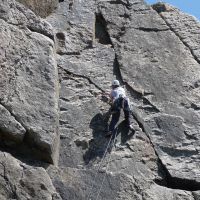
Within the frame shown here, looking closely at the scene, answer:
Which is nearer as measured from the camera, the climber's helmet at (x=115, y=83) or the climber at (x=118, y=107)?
the climber at (x=118, y=107)

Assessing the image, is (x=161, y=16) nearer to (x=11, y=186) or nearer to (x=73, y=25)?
(x=73, y=25)

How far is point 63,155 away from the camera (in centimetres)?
1588

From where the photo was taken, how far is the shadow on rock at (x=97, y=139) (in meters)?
15.9

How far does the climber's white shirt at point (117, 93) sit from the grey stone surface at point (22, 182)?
285cm

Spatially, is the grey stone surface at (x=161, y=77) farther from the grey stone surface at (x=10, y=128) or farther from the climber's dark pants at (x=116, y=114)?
the grey stone surface at (x=10, y=128)

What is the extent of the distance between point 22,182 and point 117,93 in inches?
137

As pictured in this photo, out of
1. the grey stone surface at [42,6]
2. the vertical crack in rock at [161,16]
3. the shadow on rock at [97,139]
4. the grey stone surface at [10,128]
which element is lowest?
the shadow on rock at [97,139]

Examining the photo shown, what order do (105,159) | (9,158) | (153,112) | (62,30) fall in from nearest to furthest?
(9,158)
(105,159)
(153,112)
(62,30)

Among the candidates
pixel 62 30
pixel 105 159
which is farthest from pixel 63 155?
pixel 62 30

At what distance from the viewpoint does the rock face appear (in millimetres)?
15055

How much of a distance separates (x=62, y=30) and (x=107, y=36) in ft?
4.39

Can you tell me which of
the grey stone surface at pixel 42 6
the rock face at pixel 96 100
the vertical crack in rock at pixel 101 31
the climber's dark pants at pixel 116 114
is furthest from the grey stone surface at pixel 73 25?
the climber's dark pants at pixel 116 114

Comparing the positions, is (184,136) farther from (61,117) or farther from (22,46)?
(22,46)

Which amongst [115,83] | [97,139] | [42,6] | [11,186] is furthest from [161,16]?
[11,186]
